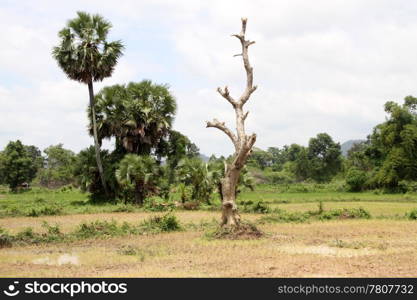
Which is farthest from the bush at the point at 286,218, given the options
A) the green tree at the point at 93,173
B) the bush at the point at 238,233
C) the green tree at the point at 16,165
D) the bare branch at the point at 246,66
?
the green tree at the point at 16,165

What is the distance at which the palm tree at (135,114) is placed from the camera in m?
A: 35.8

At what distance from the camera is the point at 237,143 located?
18188 mm

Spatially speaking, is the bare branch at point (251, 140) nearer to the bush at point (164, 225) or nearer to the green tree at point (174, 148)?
the bush at point (164, 225)

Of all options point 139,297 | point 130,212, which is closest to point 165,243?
point 139,297

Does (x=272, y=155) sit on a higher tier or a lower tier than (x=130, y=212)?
higher

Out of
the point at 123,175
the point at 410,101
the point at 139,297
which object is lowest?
the point at 139,297

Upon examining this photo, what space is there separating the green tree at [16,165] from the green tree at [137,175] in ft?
91.6

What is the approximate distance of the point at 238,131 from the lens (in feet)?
60.1

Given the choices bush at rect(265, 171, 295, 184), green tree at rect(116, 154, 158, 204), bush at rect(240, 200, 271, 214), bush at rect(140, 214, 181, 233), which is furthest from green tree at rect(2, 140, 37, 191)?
bush at rect(140, 214, 181, 233)

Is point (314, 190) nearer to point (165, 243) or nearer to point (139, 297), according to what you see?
point (165, 243)

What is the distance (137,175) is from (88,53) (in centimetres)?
830

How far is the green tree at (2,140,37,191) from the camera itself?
188 ft

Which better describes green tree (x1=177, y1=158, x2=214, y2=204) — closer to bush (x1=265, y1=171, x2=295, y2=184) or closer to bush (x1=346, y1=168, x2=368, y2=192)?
bush (x1=346, y1=168, x2=368, y2=192)

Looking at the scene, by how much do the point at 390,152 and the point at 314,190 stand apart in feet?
26.1
